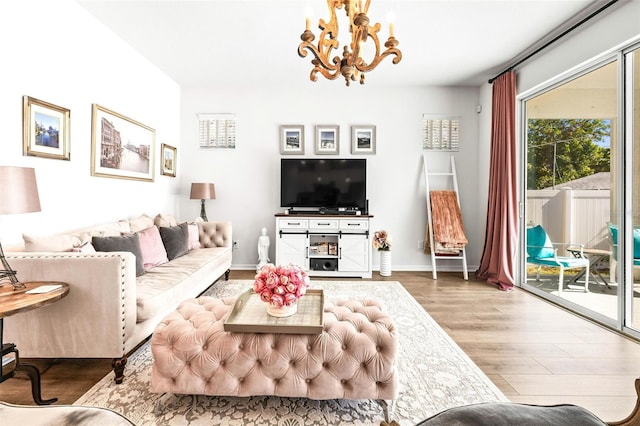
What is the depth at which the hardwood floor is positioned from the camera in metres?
1.73

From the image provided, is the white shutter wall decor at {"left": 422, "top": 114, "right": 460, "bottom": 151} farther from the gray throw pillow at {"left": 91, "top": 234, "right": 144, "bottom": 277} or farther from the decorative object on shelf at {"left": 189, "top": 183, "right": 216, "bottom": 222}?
the gray throw pillow at {"left": 91, "top": 234, "right": 144, "bottom": 277}

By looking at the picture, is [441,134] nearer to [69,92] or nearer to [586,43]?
[586,43]

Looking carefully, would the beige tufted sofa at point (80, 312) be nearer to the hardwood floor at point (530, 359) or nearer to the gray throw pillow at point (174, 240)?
the hardwood floor at point (530, 359)

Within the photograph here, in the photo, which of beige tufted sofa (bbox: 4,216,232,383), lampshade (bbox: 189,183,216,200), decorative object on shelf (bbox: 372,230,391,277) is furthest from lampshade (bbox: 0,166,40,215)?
decorative object on shelf (bbox: 372,230,391,277)

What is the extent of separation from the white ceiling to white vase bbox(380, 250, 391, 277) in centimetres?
248

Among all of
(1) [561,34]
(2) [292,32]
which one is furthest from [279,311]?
(1) [561,34]

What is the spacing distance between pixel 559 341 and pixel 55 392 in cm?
342

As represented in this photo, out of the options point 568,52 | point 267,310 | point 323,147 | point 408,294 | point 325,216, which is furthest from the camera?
point 323,147

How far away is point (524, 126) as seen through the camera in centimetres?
389

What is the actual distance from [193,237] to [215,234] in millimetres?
307

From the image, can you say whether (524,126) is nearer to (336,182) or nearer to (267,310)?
(336,182)

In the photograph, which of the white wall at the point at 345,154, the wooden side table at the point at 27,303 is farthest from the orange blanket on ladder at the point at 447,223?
the wooden side table at the point at 27,303

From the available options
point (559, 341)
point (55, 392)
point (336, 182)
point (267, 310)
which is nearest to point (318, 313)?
point (267, 310)

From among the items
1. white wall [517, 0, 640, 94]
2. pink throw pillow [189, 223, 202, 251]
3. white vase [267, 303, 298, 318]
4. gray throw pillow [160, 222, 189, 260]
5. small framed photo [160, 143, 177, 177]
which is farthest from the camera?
small framed photo [160, 143, 177, 177]
